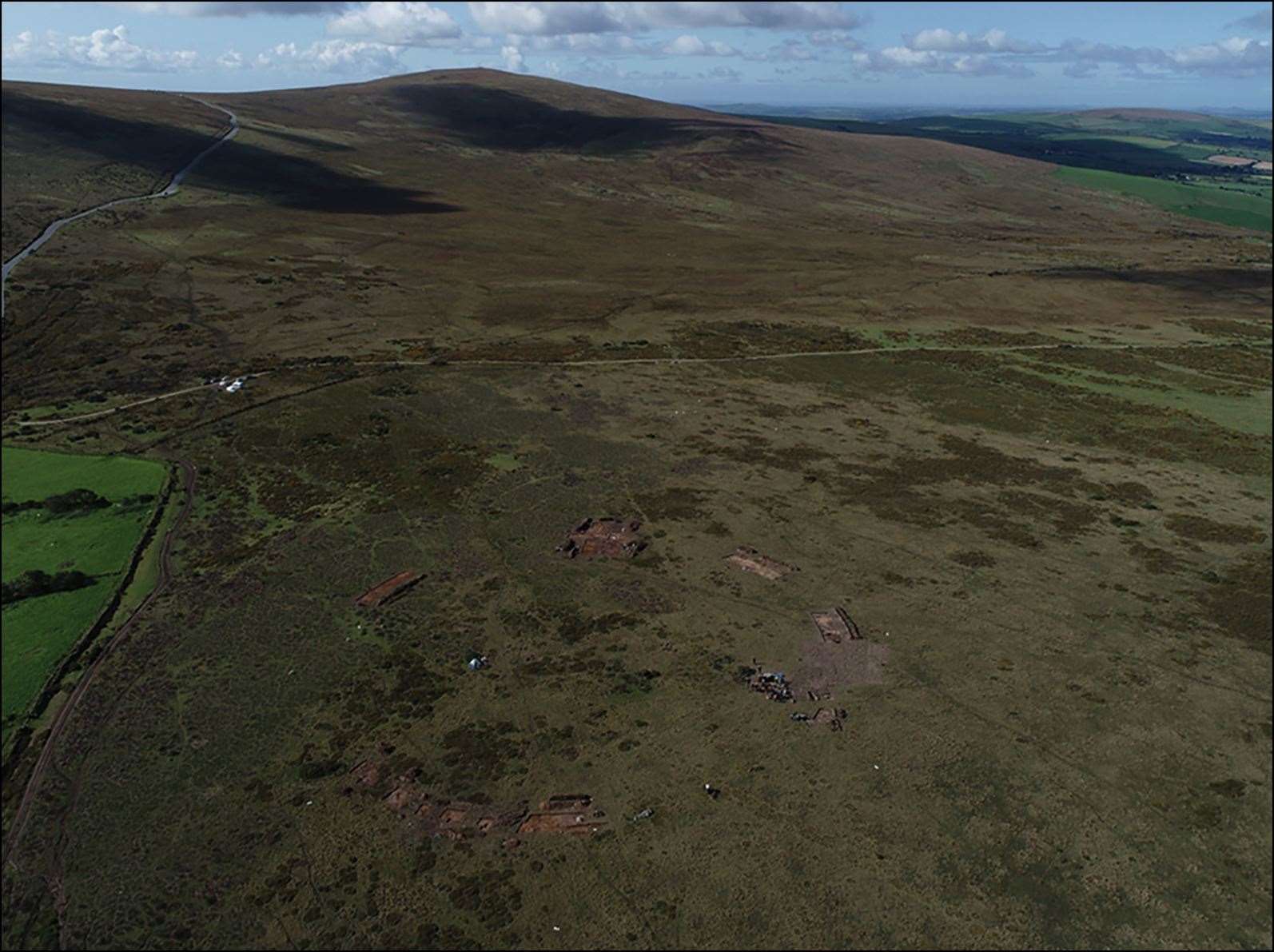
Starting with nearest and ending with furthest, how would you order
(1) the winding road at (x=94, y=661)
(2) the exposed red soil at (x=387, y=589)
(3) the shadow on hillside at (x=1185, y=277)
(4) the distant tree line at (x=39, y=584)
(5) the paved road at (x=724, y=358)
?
(1) the winding road at (x=94, y=661) → (4) the distant tree line at (x=39, y=584) → (2) the exposed red soil at (x=387, y=589) → (5) the paved road at (x=724, y=358) → (3) the shadow on hillside at (x=1185, y=277)

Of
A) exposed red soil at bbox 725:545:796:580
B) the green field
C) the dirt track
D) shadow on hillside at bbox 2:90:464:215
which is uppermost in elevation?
shadow on hillside at bbox 2:90:464:215

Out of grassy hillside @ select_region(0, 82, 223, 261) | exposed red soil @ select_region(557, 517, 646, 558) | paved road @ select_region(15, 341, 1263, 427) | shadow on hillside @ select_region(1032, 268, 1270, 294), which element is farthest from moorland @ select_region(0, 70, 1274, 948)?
shadow on hillside @ select_region(1032, 268, 1270, 294)

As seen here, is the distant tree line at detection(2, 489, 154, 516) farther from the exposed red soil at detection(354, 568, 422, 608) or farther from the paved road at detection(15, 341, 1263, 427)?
the paved road at detection(15, 341, 1263, 427)

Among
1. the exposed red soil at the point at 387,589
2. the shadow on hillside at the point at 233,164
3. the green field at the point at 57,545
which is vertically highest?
the shadow on hillside at the point at 233,164

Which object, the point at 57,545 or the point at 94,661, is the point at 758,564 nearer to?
the point at 94,661

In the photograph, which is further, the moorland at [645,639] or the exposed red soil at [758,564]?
the exposed red soil at [758,564]

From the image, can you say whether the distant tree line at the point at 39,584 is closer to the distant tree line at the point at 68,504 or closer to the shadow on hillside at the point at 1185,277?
the distant tree line at the point at 68,504

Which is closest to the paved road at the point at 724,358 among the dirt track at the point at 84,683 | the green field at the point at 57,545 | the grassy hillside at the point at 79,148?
the green field at the point at 57,545
